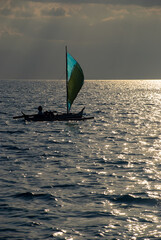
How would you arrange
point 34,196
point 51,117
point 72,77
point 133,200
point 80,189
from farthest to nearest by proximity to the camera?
point 72,77, point 51,117, point 80,189, point 34,196, point 133,200

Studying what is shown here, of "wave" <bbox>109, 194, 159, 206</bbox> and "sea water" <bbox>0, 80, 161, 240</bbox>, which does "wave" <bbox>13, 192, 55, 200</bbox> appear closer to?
"sea water" <bbox>0, 80, 161, 240</bbox>

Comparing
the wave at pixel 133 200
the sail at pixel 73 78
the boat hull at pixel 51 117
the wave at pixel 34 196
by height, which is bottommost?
the wave at pixel 133 200

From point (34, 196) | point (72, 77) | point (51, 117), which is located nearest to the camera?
point (34, 196)

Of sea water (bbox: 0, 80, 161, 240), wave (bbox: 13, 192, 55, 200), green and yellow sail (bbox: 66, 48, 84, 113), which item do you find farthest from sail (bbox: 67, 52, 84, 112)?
wave (bbox: 13, 192, 55, 200)

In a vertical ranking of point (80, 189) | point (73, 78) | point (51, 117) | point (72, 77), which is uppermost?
point (72, 77)

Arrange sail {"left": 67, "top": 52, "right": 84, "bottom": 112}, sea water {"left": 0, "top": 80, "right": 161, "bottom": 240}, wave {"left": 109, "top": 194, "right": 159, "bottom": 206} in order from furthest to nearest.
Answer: sail {"left": 67, "top": 52, "right": 84, "bottom": 112}, wave {"left": 109, "top": 194, "right": 159, "bottom": 206}, sea water {"left": 0, "top": 80, "right": 161, "bottom": 240}

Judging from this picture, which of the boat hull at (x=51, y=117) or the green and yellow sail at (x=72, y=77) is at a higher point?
the green and yellow sail at (x=72, y=77)

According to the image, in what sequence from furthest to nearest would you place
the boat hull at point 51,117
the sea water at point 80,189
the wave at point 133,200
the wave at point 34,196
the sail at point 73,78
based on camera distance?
the sail at point 73,78 < the boat hull at point 51,117 < the wave at point 34,196 < the wave at point 133,200 < the sea water at point 80,189

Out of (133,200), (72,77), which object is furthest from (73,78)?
(133,200)

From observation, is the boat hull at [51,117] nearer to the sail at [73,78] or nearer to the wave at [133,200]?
the sail at [73,78]

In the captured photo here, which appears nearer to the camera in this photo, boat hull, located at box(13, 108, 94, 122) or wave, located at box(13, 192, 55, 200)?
wave, located at box(13, 192, 55, 200)

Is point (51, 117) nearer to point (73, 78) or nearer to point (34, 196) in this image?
point (73, 78)

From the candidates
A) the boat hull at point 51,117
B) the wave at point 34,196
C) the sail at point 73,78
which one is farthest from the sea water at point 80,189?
the sail at point 73,78

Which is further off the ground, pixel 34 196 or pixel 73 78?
pixel 73 78
